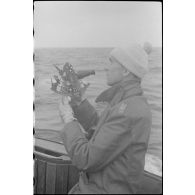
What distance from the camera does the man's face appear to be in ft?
6.12

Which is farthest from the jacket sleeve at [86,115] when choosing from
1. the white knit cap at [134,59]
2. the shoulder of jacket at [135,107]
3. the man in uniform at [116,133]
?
the white knit cap at [134,59]

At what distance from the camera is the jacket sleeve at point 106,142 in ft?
5.83

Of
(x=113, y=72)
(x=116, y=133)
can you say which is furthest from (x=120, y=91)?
(x=116, y=133)

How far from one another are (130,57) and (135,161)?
1.52ft

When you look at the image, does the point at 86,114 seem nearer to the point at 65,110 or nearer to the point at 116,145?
the point at 65,110

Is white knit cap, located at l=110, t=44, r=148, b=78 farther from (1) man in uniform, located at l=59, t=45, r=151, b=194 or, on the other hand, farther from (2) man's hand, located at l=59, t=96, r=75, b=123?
(2) man's hand, located at l=59, t=96, r=75, b=123

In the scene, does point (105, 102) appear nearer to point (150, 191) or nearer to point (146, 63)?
point (146, 63)

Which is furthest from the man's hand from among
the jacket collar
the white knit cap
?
the white knit cap

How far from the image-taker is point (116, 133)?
1773 mm

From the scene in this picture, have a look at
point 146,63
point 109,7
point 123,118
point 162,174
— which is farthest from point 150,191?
point 109,7

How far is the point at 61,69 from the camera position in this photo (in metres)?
1.89

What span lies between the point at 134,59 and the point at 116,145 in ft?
1.29
